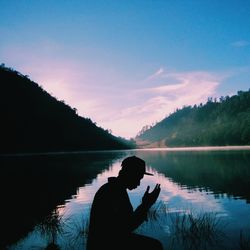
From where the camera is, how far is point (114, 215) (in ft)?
17.0

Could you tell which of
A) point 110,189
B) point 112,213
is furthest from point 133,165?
point 112,213

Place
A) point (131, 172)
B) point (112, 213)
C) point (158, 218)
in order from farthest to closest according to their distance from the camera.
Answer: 1. point (158, 218)
2. point (131, 172)
3. point (112, 213)

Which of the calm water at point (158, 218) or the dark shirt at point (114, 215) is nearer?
the dark shirt at point (114, 215)

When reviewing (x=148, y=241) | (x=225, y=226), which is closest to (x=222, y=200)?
(x=225, y=226)

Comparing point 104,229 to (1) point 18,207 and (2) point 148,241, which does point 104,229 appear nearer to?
(2) point 148,241

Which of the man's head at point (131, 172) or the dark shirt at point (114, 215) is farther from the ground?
the man's head at point (131, 172)

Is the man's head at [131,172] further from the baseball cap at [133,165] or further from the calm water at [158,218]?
the calm water at [158,218]

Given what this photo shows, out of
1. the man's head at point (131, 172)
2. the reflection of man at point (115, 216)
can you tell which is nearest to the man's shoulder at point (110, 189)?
the reflection of man at point (115, 216)

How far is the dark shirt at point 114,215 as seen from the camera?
5.21 meters

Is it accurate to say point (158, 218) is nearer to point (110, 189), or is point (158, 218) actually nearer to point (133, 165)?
point (133, 165)

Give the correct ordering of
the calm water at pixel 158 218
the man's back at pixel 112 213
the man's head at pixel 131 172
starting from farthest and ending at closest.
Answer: the calm water at pixel 158 218, the man's head at pixel 131 172, the man's back at pixel 112 213

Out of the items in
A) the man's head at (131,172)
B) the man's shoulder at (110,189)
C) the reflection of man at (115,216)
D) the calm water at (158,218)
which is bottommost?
the calm water at (158,218)

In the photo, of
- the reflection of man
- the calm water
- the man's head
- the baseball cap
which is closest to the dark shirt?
the reflection of man

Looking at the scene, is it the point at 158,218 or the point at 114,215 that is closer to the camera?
the point at 114,215
